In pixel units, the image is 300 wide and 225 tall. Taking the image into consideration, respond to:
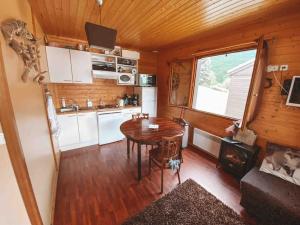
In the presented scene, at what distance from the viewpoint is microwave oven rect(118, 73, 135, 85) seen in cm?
363

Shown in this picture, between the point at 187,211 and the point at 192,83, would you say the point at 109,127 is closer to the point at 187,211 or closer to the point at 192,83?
the point at 192,83

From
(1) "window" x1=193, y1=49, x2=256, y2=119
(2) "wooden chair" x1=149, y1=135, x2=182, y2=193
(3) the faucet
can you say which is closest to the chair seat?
(2) "wooden chair" x1=149, y1=135, x2=182, y2=193

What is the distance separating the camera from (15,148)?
878 mm

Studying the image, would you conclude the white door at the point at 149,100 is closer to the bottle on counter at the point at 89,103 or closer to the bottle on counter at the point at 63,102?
the bottle on counter at the point at 89,103

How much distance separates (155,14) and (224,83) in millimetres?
1938

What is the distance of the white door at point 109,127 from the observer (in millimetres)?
3375

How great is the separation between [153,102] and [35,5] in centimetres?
313

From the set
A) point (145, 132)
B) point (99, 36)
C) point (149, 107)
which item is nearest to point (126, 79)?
point (149, 107)

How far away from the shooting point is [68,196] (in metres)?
1.95

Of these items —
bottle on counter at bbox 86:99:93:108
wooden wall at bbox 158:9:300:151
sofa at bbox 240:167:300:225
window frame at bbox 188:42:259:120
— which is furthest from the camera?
bottle on counter at bbox 86:99:93:108

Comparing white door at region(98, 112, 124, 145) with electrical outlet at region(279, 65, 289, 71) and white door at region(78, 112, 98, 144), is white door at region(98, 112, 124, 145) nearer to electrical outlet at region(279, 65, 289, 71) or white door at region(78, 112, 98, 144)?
white door at region(78, 112, 98, 144)

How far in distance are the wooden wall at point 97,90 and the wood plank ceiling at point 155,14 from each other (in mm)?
1213

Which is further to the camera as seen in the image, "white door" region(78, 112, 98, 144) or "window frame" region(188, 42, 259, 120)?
"white door" region(78, 112, 98, 144)

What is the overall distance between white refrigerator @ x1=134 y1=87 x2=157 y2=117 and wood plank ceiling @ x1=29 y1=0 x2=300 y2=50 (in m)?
1.56
